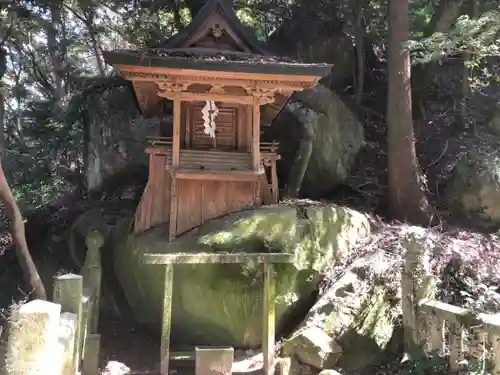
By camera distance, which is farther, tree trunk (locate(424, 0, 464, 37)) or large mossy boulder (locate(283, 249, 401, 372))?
tree trunk (locate(424, 0, 464, 37))

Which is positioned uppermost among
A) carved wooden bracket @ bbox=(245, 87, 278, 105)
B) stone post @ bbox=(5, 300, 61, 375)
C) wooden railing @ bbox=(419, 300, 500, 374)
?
carved wooden bracket @ bbox=(245, 87, 278, 105)

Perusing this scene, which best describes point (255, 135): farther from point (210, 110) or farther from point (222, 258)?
point (222, 258)

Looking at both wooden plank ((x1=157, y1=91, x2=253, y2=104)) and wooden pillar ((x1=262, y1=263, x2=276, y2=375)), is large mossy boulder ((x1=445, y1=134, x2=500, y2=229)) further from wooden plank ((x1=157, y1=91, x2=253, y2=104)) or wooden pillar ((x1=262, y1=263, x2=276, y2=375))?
wooden plank ((x1=157, y1=91, x2=253, y2=104))

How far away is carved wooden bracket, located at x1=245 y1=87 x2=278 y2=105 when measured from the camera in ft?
29.7

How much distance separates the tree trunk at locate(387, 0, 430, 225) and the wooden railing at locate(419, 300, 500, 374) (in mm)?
4100

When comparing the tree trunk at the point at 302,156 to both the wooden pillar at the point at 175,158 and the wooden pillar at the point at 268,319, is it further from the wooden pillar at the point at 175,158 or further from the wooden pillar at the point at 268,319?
the wooden pillar at the point at 268,319

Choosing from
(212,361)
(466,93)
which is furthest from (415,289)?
(466,93)

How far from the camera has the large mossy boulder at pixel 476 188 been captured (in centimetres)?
1142

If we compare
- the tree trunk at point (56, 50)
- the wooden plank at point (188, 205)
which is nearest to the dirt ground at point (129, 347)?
the wooden plank at point (188, 205)

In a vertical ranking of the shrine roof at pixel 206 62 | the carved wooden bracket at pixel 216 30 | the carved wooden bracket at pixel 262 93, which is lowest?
the carved wooden bracket at pixel 262 93

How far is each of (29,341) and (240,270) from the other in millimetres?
5751

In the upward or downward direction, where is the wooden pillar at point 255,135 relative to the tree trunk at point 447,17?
downward

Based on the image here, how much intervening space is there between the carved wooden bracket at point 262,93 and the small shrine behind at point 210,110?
0.02 metres

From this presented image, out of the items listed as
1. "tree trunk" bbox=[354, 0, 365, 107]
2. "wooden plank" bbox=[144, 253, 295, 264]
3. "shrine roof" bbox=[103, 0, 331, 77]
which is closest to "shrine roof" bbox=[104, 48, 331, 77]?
"shrine roof" bbox=[103, 0, 331, 77]
